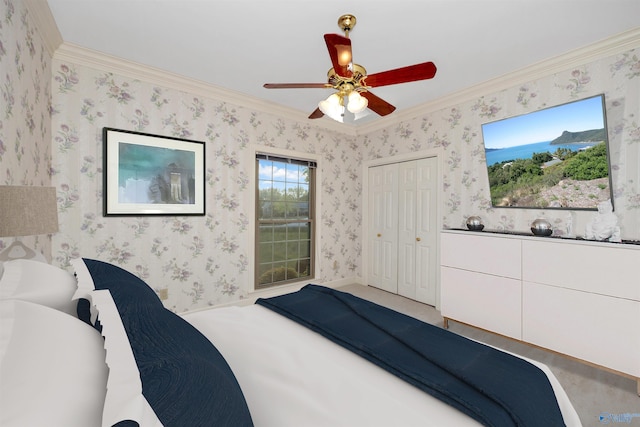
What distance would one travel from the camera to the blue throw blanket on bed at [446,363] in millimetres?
931

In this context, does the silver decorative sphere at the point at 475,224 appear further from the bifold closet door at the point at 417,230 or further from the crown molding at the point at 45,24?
the crown molding at the point at 45,24

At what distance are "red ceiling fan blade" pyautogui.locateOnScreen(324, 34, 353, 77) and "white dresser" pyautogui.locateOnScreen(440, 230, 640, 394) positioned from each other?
2113 millimetres

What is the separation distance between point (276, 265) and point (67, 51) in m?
3.14

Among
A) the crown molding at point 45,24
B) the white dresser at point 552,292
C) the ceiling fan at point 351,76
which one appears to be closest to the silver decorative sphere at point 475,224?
the white dresser at point 552,292

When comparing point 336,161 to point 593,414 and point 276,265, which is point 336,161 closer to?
point 276,265

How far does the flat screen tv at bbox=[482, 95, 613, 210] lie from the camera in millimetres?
2484

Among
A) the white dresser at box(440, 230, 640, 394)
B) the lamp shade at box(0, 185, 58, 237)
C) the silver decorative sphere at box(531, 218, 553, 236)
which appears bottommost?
the white dresser at box(440, 230, 640, 394)

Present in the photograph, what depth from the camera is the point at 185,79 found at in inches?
121

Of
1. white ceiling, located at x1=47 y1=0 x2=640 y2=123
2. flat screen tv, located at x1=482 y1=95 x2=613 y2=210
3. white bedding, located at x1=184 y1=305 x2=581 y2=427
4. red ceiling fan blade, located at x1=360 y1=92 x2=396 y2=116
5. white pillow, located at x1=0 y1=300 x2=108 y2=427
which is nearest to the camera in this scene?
white pillow, located at x1=0 y1=300 x2=108 y2=427

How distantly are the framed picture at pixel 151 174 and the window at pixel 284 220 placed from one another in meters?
0.85

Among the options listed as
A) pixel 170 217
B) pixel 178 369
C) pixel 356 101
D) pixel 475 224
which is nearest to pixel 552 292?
pixel 475 224

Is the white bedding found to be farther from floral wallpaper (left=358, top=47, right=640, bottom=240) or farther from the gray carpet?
floral wallpaper (left=358, top=47, right=640, bottom=240)

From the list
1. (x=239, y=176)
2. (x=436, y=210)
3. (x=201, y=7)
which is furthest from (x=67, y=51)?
(x=436, y=210)

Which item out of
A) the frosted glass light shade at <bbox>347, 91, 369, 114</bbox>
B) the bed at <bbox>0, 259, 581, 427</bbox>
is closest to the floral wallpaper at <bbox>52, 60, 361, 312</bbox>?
the bed at <bbox>0, 259, 581, 427</bbox>
